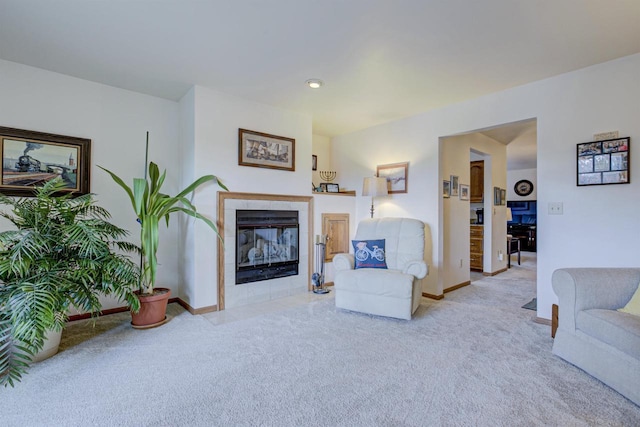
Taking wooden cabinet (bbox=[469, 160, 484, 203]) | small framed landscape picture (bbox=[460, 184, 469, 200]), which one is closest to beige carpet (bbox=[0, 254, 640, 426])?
small framed landscape picture (bbox=[460, 184, 469, 200])

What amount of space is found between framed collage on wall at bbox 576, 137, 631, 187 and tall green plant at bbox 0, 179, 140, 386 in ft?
13.3

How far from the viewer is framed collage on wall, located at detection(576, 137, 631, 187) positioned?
8.50 ft

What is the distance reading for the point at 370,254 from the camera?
350cm

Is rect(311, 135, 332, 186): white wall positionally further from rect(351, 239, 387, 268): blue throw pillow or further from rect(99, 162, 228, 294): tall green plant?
rect(99, 162, 228, 294): tall green plant

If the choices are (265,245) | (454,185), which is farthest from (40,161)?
(454,185)

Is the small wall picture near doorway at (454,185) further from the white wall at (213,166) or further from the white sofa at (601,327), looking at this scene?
the white wall at (213,166)

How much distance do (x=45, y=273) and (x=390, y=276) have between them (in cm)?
275

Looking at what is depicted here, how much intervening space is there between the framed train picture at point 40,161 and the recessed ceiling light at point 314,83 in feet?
7.74

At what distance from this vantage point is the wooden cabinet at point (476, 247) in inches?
219

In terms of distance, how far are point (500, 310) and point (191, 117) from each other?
13.2 feet

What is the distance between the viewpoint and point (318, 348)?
7.91ft

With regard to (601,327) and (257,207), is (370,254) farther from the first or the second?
(601,327)

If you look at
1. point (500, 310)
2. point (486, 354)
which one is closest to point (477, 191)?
point (500, 310)

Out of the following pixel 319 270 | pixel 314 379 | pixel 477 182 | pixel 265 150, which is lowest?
pixel 314 379
